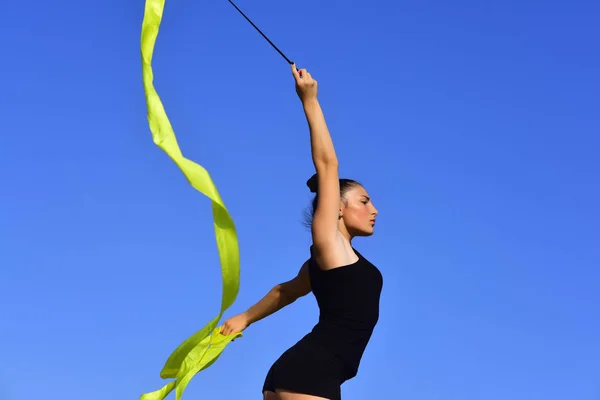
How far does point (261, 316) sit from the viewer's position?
5.62m

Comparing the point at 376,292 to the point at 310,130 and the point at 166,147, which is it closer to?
the point at 310,130

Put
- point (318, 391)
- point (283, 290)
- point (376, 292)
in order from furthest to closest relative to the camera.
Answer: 1. point (283, 290)
2. point (376, 292)
3. point (318, 391)

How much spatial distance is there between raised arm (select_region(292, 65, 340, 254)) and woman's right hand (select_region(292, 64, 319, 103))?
8 centimetres

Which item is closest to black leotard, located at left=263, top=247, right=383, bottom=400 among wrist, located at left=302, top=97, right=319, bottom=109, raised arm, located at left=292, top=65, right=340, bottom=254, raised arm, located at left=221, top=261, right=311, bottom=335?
raised arm, located at left=292, top=65, right=340, bottom=254

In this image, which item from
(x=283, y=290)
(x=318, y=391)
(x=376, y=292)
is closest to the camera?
(x=318, y=391)

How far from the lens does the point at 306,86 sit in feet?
15.8

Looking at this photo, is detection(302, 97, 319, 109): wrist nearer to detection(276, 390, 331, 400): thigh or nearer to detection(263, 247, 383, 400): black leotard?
detection(263, 247, 383, 400): black leotard

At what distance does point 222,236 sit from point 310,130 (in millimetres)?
762

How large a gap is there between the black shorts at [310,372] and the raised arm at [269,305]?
0.76m

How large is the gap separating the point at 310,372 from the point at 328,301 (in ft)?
1.36

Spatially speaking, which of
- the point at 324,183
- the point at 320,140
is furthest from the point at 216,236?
the point at 320,140

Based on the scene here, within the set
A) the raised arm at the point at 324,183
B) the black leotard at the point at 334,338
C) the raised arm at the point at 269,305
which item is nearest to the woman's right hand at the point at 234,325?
the raised arm at the point at 269,305

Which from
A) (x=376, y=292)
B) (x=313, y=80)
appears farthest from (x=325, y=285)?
(x=313, y=80)

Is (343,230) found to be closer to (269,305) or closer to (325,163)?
(325,163)
